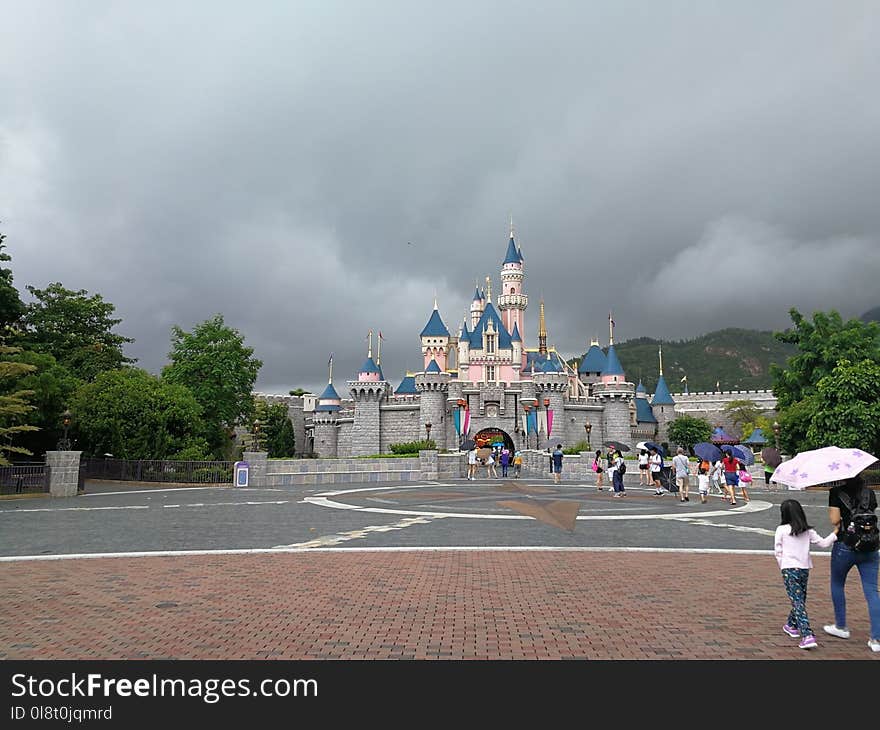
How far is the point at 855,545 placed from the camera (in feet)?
18.4

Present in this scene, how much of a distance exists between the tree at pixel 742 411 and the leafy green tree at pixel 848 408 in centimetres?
5054

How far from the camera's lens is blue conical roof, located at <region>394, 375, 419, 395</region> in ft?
258

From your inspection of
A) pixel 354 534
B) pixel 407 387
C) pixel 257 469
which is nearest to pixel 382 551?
pixel 354 534

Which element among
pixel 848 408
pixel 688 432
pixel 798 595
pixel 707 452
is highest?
pixel 688 432

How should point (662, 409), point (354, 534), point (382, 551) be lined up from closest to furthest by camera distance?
point (382, 551) < point (354, 534) < point (662, 409)

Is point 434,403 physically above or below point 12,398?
above

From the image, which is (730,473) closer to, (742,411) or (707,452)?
(707,452)

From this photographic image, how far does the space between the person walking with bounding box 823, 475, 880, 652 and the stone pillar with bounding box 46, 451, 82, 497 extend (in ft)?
88.0

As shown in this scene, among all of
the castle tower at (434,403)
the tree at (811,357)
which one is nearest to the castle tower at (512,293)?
the castle tower at (434,403)

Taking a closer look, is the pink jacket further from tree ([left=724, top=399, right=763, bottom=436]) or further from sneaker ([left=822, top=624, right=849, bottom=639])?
tree ([left=724, top=399, right=763, bottom=436])

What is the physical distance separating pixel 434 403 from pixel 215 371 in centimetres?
3044

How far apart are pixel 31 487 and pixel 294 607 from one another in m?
23.1

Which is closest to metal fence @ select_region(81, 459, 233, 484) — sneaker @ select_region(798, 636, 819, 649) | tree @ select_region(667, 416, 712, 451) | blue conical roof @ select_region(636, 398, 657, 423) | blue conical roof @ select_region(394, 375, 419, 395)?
sneaker @ select_region(798, 636, 819, 649)
